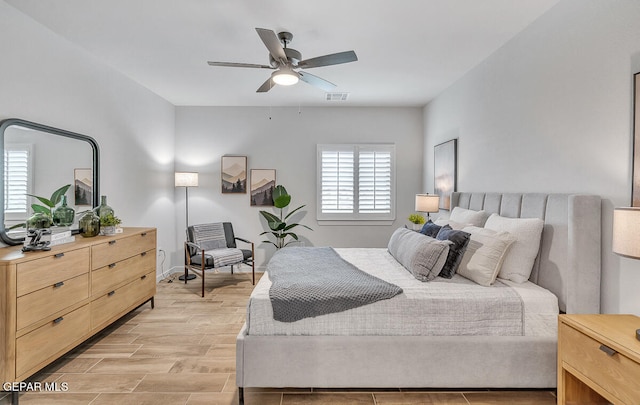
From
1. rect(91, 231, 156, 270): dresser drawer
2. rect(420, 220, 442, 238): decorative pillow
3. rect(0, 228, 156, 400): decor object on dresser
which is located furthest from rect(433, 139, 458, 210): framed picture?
rect(0, 228, 156, 400): decor object on dresser

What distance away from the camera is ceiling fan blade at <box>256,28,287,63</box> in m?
2.14

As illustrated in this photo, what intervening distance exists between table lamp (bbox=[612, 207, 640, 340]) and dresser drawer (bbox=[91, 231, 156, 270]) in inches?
138

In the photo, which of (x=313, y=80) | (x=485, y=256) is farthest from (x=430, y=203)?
(x=313, y=80)

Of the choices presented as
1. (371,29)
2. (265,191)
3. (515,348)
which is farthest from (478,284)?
(265,191)

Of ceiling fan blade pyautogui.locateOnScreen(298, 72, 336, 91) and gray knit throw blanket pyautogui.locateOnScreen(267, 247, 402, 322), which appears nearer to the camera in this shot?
gray knit throw blanket pyautogui.locateOnScreen(267, 247, 402, 322)

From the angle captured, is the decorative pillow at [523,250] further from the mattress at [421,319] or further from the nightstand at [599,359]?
the nightstand at [599,359]

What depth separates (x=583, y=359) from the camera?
155 cm

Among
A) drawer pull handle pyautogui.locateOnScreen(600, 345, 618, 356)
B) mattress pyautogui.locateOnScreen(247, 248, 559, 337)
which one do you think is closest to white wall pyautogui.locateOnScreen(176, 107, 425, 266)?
mattress pyautogui.locateOnScreen(247, 248, 559, 337)

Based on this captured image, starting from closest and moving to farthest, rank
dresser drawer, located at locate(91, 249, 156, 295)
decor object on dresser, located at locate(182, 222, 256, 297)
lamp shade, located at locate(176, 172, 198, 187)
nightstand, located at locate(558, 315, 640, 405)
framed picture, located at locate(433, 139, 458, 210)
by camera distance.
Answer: nightstand, located at locate(558, 315, 640, 405), dresser drawer, located at locate(91, 249, 156, 295), framed picture, located at locate(433, 139, 458, 210), decor object on dresser, located at locate(182, 222, 256, 297), lamp shade, located at locate(176, 172, 198, 187)

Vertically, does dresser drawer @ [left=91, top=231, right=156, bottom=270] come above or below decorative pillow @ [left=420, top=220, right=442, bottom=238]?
below

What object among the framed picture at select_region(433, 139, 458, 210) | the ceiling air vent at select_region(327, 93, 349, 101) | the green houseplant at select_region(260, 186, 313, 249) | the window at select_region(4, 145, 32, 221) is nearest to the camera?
the window at select_region(4, 145, 32, 221)

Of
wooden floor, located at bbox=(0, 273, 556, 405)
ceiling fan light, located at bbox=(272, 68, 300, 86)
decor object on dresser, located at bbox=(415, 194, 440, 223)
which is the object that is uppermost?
ceiling fan light, located at bbox=(272, 68, 300, 86)

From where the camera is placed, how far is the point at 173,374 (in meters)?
2.35

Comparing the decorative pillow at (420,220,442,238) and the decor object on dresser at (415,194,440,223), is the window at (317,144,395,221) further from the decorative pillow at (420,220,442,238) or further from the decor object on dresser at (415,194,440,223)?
the decorative pillow at (420,220,442,238)
